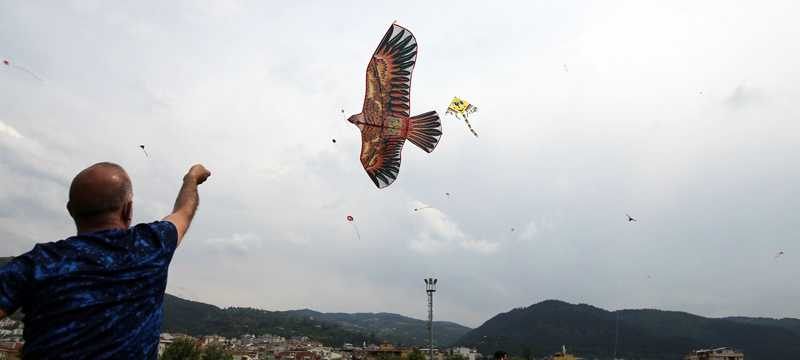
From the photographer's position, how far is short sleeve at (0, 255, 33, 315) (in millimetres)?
1780

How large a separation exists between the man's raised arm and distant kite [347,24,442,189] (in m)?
8.71

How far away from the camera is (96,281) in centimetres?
188

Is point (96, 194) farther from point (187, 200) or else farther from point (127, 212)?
point (187, 200)

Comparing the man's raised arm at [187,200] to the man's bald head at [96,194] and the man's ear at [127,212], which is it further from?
the man's bald head at [96,194]

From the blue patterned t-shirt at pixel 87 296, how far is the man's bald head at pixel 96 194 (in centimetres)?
11

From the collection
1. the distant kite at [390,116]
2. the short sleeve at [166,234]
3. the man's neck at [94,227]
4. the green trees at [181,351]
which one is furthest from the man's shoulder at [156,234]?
the green trees at [181,351]

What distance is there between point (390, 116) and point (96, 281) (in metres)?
9.79

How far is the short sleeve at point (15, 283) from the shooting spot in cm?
178

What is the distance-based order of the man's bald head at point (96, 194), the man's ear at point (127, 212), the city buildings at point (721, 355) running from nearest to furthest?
the man's bald head at point (96, 194)
the man's ear at point (127, 212)
the city buildings at point (721, 355)

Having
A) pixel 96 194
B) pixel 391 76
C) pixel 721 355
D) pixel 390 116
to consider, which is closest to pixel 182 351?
pixel 390 116

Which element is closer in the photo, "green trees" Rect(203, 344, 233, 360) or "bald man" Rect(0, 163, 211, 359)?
"bald man" Rect(0, 163, 211, 359)

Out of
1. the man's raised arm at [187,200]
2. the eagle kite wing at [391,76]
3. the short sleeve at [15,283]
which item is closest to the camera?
the short sleeve at [15,283]

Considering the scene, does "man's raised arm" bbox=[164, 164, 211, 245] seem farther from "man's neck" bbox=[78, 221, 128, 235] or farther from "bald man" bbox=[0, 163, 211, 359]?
"man's neck" bbox=[78, 221, 128, 235]

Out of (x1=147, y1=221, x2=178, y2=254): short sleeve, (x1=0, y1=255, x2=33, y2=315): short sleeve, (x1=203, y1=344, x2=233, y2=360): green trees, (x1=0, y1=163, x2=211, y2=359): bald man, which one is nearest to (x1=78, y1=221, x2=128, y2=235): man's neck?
(x1=0, y1=163, x2=211, y2=359): bald man
